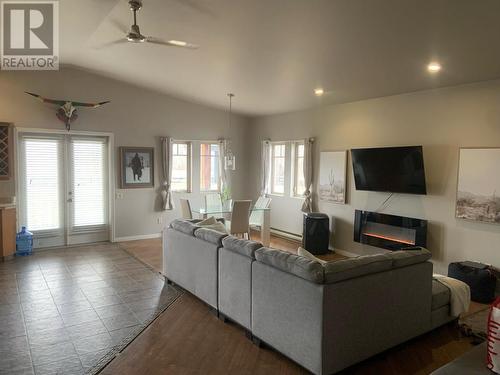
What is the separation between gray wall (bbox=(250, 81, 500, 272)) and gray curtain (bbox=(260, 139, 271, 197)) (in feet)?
5.74

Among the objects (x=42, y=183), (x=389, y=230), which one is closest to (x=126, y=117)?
(x=42, y=183)

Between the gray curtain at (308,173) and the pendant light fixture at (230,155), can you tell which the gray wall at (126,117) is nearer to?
the pendant light fixture at (230,155)

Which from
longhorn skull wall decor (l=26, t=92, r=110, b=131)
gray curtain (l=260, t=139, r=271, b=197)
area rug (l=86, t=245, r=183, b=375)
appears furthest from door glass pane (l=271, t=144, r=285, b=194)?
longhorn skull wall decor (l=26, t=92, r=110, b=131)

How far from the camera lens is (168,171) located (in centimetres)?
791

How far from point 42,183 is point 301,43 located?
550cm

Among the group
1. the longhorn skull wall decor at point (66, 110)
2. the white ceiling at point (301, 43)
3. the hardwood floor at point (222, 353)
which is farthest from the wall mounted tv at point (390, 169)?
the longhorn skull wall decor at point (66, 110)

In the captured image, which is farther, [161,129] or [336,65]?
[161,129]

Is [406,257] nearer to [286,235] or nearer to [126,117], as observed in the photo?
[286,235]

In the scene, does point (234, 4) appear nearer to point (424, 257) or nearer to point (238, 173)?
→ point (424, 257)

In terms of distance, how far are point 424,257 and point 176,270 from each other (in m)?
2.96

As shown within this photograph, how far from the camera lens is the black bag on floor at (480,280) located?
4402mm

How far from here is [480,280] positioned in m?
4.41

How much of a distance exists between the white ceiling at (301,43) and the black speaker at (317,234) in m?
2.25

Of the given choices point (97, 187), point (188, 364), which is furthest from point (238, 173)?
point (188, 364)
